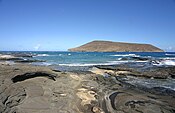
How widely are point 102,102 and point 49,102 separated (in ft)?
8.00

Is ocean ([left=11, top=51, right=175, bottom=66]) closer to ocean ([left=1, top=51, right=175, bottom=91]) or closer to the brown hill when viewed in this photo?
ocean ([left=1, top=51, right=175, bottom=91])

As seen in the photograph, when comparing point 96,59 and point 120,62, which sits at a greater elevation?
point 96,59

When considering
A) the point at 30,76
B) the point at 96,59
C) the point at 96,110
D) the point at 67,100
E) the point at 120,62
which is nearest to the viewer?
the point at 96,110

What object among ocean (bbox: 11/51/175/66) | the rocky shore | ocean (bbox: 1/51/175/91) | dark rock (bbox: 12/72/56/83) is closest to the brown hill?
ocean (bbox: 11/51/175/66)

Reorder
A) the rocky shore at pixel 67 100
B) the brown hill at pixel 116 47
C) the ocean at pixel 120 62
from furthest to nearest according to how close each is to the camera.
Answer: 1. the brown hill at pixel 116 47
2. the ocean at pixel 120 62
3. the rocky shore at pixel 67 100

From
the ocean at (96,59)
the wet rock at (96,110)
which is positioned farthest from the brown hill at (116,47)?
the wet rock at (96,110)

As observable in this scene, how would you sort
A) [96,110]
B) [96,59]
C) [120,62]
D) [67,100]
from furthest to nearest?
[96,59] → [120,62] → [67,100] → [96,110]

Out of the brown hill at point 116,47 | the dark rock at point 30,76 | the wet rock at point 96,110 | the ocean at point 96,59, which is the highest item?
the brown hill at point 116,47

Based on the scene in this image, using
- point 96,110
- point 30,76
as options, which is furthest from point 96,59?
point 96,110

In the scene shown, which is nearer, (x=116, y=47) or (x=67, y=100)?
(x=67, y=100)

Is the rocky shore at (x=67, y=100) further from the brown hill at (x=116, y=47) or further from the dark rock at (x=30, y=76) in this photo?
the brown hill at (x=116, y=47)

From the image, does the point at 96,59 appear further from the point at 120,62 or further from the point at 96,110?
the point at 96,110

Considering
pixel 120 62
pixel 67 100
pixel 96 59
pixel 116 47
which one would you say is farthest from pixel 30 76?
pixel 116 47

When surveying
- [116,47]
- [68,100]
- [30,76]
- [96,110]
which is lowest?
[96,110]
